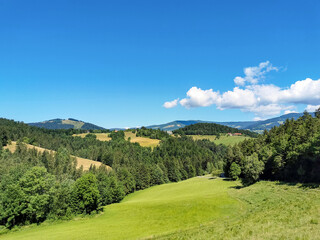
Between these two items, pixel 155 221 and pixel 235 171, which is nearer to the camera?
pixel 155 221

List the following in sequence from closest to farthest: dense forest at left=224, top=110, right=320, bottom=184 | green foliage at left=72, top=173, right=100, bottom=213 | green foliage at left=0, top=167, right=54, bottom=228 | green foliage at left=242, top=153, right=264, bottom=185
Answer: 1. green foliage at left=0, top=167, right=54, bottom=228
2. dense forest at left=224, top=110, right=320, bottom=184
3. green foliage at left=72, top=173, right=100, bottom=213
4. green foliage at left=242, top=153, right=264, bottom=185

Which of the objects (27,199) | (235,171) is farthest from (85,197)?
(235,171)

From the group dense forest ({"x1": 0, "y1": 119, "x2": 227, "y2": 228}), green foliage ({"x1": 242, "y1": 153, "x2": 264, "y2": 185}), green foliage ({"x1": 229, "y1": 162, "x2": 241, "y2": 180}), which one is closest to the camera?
dense forest ({"x1": 0, "y1": 119, "x2": 227, "y2": 228})

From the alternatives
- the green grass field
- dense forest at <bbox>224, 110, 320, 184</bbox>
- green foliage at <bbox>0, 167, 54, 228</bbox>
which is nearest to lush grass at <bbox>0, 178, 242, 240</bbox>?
the green grass field

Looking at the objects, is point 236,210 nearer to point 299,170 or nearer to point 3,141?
point 299,170

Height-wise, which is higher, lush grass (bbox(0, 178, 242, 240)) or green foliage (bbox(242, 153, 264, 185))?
green foliage (bbox(242, 153, 264, 185))

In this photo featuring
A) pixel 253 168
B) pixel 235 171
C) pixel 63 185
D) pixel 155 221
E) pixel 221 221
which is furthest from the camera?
pixel 235 171

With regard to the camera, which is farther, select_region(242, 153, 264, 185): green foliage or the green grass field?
select_region(242, 153, 264, 185): green foliage

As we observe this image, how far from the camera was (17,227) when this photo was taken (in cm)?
4600

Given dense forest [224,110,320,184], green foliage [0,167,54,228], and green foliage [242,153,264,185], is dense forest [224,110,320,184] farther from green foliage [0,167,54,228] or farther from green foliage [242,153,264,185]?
green foliage [0,167,54,228]

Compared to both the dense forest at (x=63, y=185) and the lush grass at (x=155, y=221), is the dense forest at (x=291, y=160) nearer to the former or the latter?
the lush grass at (x=155, y=221)

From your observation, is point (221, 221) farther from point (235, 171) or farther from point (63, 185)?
point (235, 171)

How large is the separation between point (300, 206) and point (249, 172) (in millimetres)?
37792

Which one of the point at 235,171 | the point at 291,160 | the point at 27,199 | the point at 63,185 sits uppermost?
the point at 291,160
